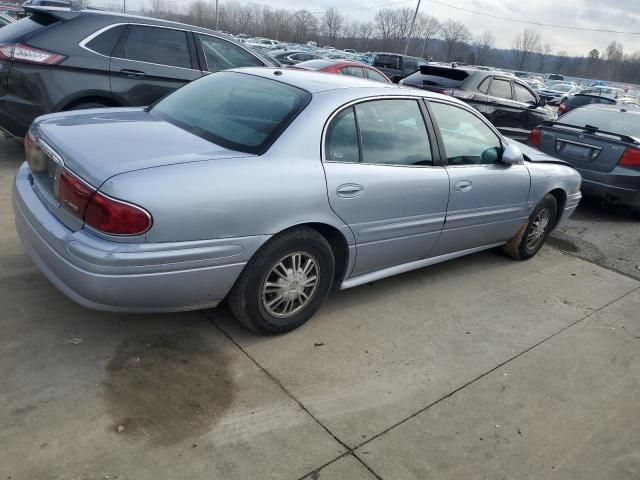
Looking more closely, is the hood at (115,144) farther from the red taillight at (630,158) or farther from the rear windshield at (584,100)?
the rear windshield at (584,100)

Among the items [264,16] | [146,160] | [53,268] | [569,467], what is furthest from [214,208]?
[264,16]

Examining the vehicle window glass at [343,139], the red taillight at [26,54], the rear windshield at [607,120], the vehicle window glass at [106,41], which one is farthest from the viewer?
the rear windshield at [607,120]

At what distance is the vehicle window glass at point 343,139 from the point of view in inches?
127


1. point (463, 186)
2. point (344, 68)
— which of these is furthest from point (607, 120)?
point (344, 68)

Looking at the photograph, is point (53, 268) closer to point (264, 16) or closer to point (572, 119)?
point (572, 119)

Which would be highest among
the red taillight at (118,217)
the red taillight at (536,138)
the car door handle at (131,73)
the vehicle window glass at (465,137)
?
the car door handle at (131,73)

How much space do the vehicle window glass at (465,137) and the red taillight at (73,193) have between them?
2495 mm

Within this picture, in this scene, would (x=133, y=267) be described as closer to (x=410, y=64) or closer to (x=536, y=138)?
(x=536, y=138)

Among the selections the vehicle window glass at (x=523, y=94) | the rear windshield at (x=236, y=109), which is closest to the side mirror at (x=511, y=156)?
the rear windshield at (x=236, y=109)

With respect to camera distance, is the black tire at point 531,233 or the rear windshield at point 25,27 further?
the rear windshield at point 25,27

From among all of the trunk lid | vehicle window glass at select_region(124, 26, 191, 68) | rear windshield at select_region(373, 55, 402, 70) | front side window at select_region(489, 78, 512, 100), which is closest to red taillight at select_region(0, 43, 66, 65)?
vehicle window glass at select_region(124, 26, 191, 68)

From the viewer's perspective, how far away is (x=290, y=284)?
10.5 ft

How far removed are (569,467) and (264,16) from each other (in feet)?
320

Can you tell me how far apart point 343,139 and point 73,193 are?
156 cm
